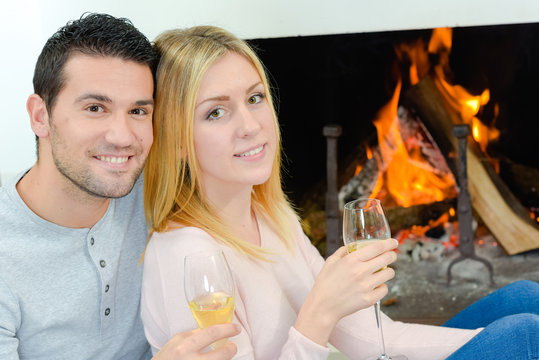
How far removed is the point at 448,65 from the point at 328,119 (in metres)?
0.55

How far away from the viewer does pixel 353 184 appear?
245 centimetres

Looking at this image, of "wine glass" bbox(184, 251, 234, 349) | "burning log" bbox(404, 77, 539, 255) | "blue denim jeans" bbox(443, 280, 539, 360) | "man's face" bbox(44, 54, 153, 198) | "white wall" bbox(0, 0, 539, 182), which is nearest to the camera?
"wine glass" bbox(184, 251, 234, 349)

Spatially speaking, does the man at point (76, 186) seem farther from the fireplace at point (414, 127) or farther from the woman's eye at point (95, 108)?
the fireplace at point (414, 127)

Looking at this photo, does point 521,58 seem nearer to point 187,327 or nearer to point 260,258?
point 260,258

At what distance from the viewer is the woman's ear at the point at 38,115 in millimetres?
1241

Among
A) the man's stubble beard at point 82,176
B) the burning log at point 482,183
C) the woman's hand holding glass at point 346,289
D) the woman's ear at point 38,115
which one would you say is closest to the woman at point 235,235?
the woman's hand holding glass at point 346,289

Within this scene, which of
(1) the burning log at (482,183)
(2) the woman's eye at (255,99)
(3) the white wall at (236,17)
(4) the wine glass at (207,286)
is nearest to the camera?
(4) the wine glass at (207,286)

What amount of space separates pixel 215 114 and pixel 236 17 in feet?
3.89

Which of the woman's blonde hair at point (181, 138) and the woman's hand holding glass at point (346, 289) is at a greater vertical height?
the woman's blonde hair at point (181, 138)

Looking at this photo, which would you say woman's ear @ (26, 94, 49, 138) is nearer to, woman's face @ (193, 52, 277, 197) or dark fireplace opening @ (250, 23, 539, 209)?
woman's face @ (193, 52, 277, 197)

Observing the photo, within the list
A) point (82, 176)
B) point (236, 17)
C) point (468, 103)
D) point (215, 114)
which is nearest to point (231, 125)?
point (215, 114)

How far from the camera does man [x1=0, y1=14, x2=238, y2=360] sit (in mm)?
1172

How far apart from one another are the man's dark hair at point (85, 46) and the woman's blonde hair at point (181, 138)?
0.08 m

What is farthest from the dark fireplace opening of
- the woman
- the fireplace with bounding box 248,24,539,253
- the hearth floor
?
the woman
